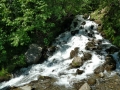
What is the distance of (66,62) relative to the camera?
643 inches

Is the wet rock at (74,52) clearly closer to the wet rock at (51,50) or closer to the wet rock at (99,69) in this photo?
the wet rock at (51,50)

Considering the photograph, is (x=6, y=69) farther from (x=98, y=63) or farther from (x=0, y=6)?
(x=98, y=63)

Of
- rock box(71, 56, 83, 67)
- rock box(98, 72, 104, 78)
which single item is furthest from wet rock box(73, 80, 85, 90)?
rock box(71, 56, 83, 67)

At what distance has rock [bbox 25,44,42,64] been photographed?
16328mm

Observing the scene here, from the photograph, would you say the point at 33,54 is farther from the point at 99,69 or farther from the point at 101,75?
the point at 101,75

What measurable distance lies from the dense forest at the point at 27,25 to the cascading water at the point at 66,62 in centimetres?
101

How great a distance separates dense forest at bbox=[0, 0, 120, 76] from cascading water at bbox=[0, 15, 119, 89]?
1013 mm

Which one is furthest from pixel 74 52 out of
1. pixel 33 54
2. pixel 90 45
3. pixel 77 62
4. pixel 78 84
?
pixel 78 84

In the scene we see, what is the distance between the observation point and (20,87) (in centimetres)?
1354

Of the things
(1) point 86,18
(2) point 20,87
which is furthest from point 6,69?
(1) point 86,18

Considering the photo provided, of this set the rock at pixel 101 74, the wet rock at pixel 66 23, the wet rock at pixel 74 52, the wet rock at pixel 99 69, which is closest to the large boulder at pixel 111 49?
the wet rock at pixel 99 69

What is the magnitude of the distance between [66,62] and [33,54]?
2.80 m

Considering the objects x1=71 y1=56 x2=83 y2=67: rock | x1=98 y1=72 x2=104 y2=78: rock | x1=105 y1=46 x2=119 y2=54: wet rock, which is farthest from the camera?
x1=105 y1=46 x2=119 y2=54: wet rock

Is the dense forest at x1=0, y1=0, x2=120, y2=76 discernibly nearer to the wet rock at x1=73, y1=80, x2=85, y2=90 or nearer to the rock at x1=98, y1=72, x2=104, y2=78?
the rock at x1=98, y1=72, x2=104, y2=78
